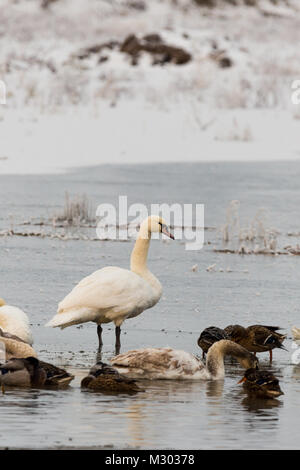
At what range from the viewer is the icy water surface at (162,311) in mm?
7285

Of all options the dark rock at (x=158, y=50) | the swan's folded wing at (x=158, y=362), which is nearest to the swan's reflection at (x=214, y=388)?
the swan's folded wing at (x=158, y=362)

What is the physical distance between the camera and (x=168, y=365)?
8.89 meters

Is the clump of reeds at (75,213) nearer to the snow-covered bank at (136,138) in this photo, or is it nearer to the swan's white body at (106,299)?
the snow-covered bank at (136,138)

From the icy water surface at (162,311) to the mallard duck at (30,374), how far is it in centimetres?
9

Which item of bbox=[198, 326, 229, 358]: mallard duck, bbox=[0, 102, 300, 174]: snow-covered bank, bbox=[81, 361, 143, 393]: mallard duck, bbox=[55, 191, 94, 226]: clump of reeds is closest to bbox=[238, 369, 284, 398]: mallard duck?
bbox=[81, 361, 143, 393]: mallard duck

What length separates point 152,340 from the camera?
10.2 meters

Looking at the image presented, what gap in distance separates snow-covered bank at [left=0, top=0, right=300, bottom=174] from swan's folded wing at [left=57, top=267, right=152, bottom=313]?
11.7 meters

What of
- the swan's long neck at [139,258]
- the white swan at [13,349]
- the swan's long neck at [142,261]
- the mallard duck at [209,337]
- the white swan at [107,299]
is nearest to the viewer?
the white swan at [13,349]

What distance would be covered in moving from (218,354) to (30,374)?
1462 millimetres

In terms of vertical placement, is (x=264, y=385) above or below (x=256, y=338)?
below

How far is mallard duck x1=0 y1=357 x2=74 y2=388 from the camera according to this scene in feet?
27.2

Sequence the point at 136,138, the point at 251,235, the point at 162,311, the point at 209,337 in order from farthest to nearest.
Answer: the point at 136,138, the point at 251,235, the point at 162,311, the point at 209,337

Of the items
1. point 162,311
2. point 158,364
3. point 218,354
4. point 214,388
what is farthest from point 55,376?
point 162,311

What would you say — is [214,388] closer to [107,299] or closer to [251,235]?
[107,299]
